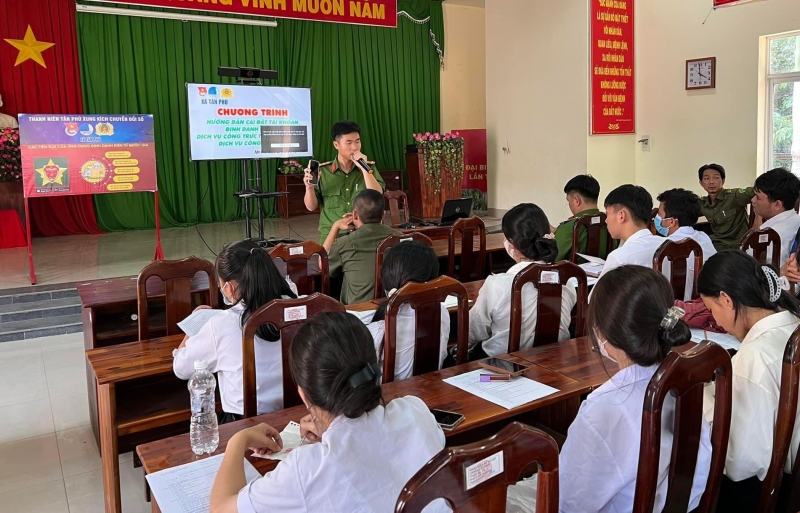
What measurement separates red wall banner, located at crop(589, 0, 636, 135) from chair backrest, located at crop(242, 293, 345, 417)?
5.81 m

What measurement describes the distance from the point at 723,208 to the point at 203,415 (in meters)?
4.61

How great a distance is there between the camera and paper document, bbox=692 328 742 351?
7.32 ft

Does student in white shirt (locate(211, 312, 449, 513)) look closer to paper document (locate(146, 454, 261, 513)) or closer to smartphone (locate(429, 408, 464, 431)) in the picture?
paper document (locate(146, 454, 261, 513))

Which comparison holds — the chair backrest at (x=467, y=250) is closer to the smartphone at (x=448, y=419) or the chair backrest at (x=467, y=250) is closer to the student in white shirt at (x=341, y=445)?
the smartphone at (x=448, y=419)

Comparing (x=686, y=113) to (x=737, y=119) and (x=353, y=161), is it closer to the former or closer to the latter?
(x=737, y=119)

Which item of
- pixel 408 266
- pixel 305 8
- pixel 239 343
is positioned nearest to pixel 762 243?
pixel 408 266

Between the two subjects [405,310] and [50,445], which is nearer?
[405,310]

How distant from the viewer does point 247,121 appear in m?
6.10

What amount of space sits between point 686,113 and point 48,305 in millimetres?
6163

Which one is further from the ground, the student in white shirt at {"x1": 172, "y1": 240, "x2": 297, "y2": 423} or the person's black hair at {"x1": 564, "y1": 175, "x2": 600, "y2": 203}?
the person's black hair at {"x1": 564, "y1": 175, "x2": 600, "y2": 203}

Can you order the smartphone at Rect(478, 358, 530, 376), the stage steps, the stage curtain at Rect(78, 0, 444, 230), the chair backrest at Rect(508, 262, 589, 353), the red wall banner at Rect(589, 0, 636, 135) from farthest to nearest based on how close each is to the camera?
the stage curtain at Rect(78, 0, 444, 230) < the red wall banner at Rect(589, 0, 636, 135) < the stage steps < the chair backrest at Rect(508, 262, 589, 353) < the smartphone at Rect(478, 358, 530, 376)

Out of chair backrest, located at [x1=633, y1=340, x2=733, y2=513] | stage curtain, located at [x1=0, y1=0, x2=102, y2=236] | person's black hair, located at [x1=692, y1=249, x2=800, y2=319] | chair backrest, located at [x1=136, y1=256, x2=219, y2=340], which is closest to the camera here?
chair backrest, located at [x1=633, y1=340, x2=733, y2=513]

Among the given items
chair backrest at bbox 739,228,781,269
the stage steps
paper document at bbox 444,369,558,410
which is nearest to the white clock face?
chair backrest at bbox 739,228,781,269

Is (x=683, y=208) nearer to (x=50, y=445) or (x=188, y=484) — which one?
(x=188, y=484)
